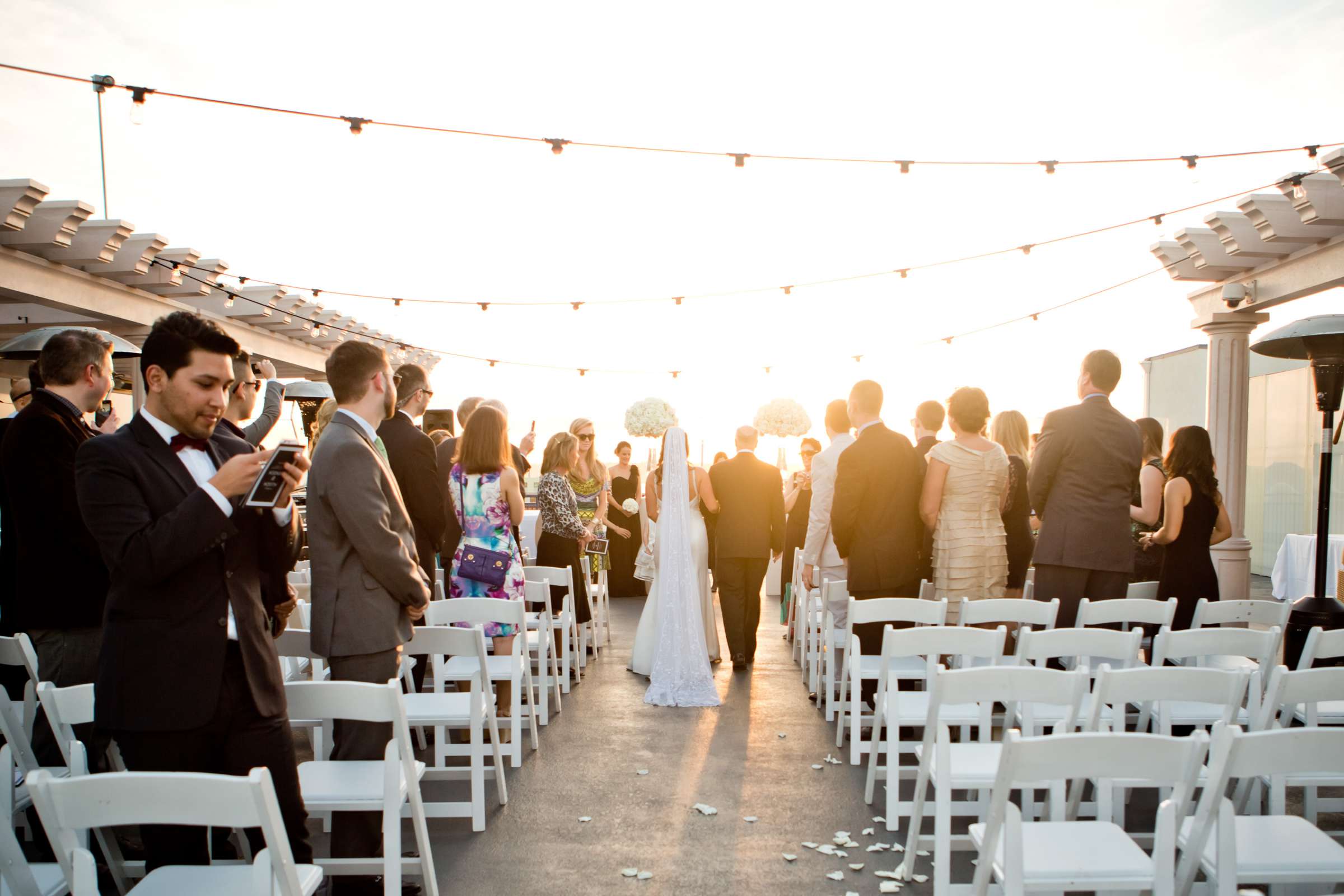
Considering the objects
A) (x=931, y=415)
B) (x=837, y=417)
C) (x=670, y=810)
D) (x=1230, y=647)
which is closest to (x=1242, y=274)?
(x=931, y=415)

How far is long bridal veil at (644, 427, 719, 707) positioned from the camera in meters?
5.36

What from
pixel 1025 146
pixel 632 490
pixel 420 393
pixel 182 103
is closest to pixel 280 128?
pixel 182 103

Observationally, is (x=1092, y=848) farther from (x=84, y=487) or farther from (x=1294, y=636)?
(x=1294, y=636)

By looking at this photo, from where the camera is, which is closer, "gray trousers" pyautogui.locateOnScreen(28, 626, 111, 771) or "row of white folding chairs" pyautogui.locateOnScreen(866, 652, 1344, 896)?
"row of white folding chairs" pyautogui.locateOnScreen(866, 652, 1344, 896)

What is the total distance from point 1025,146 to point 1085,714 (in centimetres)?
456

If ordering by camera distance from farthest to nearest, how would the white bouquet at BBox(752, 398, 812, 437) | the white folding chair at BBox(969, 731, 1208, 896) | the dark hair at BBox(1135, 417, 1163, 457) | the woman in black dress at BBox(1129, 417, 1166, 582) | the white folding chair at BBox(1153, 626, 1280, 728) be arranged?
1. the white bouquet at BBox(752, 398, 812, 437)
2. the dark hair at BBox(1135, 417, 1163, 457)
3. the woman in black dress at BBox(1129, 417, 1166, 582)
4. the white folding chair at BBox(1153, 626, 1280, 728)
5. the white folding chair at BBox(969, 731, 1208, 896)

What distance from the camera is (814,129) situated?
6.73 m

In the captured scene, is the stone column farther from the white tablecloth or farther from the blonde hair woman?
the blonde hair woman

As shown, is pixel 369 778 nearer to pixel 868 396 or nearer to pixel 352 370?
pixel 352 370

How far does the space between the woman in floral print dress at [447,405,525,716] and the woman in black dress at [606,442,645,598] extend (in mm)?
5059

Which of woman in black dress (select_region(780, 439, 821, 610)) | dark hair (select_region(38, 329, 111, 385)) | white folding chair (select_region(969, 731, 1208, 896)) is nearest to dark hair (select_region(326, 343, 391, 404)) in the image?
dark hair (select_region(38, 329, 111, 385))

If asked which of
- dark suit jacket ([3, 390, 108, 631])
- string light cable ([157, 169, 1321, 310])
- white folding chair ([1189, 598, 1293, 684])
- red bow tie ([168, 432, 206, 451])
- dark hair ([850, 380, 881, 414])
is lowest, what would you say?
white folding chair ([1189, 598, 1293, 684])

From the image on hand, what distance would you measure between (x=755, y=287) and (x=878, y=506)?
6.52m

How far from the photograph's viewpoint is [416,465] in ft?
14.8
